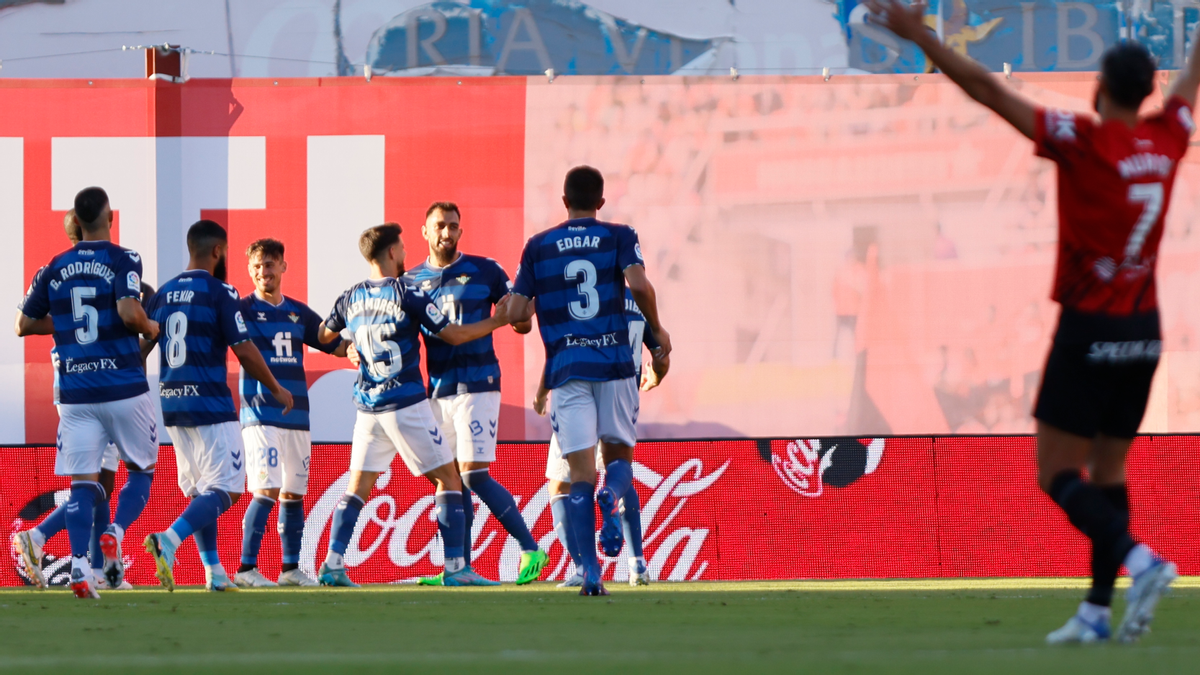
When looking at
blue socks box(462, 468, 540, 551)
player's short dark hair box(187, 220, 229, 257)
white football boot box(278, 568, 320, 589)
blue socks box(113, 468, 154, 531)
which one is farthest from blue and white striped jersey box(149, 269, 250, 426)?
blue socks box(462, 468, 540, 551)

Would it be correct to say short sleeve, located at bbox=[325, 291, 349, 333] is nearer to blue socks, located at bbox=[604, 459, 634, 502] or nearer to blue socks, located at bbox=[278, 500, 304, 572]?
blue socks, located at bbox=[278, 500, 304, 572]

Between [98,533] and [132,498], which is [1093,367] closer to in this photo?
[132,498]

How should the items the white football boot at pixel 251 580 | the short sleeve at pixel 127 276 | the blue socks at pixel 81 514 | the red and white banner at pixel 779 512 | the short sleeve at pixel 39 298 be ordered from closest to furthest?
the blue socks at pixel 81 514, the short sleeve at pixel 127 276, the short sleeve at pixel 39 298, the white football boot at pixel 251 580, the red and white banner at pixel 779 512

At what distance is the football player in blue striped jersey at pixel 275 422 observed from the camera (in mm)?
7742

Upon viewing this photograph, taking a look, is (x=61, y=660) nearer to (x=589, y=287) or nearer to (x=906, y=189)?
(x=589, y=287)

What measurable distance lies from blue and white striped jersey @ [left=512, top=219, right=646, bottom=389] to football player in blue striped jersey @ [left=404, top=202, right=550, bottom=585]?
1490mm

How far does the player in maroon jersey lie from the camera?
3.67 meters

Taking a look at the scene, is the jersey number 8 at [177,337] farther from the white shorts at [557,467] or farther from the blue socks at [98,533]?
the white shorts at [557,467]

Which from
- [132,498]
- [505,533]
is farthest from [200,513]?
[505,533]

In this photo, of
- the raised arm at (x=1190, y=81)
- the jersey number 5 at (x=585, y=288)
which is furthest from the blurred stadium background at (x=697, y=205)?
the raised arm at (x=1190, y=81)

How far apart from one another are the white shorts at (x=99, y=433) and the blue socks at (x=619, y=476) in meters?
Answer: 2.40

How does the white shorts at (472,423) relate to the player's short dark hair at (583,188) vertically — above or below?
below

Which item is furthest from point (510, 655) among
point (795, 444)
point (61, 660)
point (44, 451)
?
point (44, 451)

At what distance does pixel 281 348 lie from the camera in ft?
26.2
